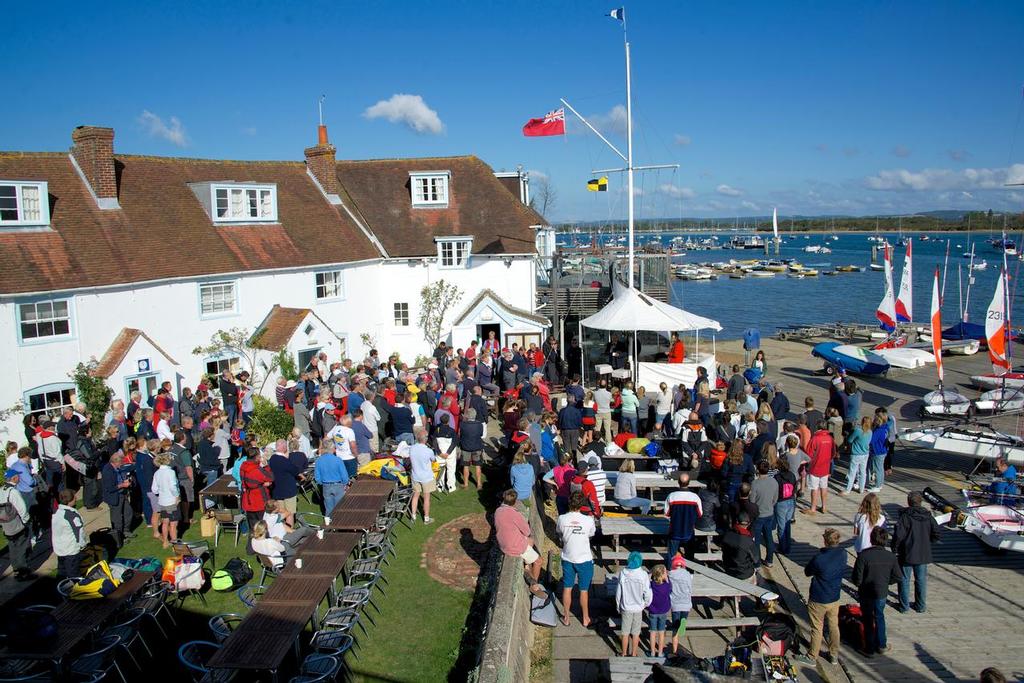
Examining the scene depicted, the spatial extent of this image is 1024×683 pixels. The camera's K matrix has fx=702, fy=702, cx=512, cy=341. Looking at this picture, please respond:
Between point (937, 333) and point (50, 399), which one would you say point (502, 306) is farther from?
point (50, 399)

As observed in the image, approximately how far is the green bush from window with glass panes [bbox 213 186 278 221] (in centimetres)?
851

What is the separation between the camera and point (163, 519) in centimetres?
1105

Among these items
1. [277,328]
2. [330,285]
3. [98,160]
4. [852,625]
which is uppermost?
[98,160]

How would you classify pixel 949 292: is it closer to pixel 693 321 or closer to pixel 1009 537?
pixel 693 321

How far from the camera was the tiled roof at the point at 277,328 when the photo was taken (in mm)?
19969

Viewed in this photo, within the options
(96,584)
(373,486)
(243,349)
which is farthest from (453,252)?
(96,584)

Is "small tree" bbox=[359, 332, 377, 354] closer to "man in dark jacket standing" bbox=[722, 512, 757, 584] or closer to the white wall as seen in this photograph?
the white wall

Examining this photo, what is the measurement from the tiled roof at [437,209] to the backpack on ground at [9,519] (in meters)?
15.5

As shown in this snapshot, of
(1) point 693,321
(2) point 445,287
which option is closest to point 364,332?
(2) point 445,287

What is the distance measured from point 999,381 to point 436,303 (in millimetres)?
18234

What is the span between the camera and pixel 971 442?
13180 mm

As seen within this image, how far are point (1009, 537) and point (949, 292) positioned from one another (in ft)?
246

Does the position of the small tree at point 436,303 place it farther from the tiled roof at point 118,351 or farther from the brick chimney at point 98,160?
the brick chimney at point 98,160

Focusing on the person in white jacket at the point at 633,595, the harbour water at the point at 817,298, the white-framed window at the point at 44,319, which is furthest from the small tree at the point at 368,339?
the harbour water at the point at 817,298
